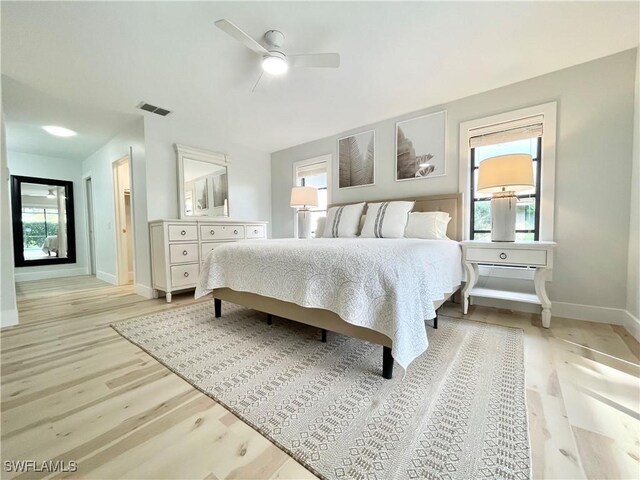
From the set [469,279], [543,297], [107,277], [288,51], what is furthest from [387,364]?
[107,277]

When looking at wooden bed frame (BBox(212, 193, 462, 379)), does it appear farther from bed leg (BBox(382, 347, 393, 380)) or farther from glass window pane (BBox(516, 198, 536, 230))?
glass window pane (BBox(516, 198, 536, 230))

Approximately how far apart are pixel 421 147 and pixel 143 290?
4139 millimetres

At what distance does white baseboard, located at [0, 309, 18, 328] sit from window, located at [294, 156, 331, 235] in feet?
11.3

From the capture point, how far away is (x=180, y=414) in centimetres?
117

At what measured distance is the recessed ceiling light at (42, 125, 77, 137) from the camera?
3576 millimetres

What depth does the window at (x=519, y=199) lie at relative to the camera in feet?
8.41

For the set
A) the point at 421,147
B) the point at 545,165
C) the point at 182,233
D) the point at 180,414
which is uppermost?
the point at 421,147

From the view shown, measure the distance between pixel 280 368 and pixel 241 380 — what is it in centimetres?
24

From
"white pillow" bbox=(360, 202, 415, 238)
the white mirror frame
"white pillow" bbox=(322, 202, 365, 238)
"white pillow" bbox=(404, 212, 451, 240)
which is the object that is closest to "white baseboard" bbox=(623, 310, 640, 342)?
"white pillow" bbox=(404, 212, 451, 240)

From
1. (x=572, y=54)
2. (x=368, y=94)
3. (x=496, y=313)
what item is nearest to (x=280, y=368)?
(x=496, y=313)

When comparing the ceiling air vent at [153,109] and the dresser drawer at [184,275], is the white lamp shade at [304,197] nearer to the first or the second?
the dresser drawer at [184,275]

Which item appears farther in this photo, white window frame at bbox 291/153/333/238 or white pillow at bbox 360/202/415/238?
white window frame at bbox 291/153/333/238

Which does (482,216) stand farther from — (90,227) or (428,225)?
(90,227)

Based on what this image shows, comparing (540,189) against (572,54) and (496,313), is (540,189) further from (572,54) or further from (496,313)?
(496,313)
